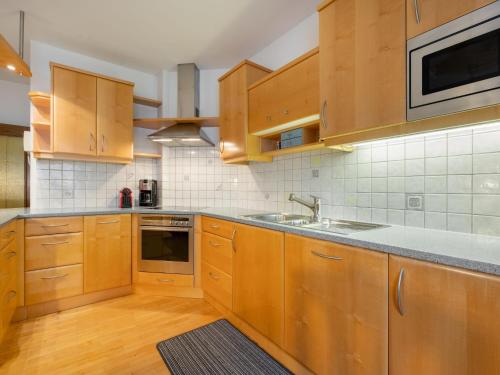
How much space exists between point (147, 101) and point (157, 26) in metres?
0.96

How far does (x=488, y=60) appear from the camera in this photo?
940 millimetres

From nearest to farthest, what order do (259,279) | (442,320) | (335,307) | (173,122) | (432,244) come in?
(442,320) → (432,244) → (335,307) → (259,279) → (173,122)

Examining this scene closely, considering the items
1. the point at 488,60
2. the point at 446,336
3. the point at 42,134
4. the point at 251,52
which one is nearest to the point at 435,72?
the point at 488,60

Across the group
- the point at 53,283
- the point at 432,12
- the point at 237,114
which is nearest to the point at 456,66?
the point at 432,12

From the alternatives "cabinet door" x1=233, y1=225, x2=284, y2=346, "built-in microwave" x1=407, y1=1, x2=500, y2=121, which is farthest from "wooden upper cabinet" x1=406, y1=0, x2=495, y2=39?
"cabinet door" x1=233, y1=225, x2=284, y2=346

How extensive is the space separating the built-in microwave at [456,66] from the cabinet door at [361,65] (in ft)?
0.21

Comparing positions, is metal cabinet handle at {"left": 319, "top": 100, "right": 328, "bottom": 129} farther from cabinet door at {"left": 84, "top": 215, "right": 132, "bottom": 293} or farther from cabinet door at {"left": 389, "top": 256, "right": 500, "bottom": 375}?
cabinet door at {"left": 84, "top": 215, "right": 132, "bottom": 293}

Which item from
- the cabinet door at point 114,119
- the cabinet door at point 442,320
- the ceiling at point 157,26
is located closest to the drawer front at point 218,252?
the cabinet door at point 442,320

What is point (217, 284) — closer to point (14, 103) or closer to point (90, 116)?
point (90, 116)

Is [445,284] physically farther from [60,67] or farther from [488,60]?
[60,67]

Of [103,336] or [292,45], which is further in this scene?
[292,45]

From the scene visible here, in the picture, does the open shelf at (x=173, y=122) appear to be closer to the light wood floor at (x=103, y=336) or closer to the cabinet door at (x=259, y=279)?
the cabinet door at (x=259, y=279)

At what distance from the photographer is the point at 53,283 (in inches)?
86.4

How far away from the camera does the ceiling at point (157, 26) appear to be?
205cm
